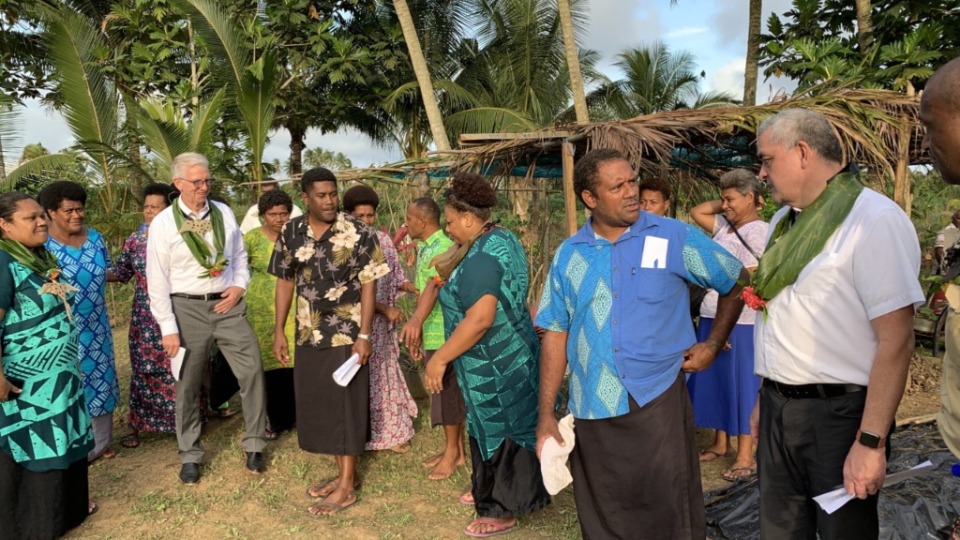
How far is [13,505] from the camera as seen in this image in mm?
3297

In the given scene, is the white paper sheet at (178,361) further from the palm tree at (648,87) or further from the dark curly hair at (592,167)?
the palm tree at (648,87)

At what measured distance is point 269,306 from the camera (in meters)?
5.07

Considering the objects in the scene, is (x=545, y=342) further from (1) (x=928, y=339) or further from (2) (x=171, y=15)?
(2) (x=171, y=15)

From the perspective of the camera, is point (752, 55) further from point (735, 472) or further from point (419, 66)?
point (735, 472)

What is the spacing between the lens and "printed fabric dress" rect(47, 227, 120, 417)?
14.1ft

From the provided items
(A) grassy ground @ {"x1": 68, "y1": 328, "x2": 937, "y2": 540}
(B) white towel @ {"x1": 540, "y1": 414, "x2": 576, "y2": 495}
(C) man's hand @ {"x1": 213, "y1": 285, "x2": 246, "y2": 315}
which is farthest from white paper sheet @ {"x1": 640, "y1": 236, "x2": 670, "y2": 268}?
(C) man's hand @ {"x1": 213, "y1": 285, "x2": 246, "y2": 315}

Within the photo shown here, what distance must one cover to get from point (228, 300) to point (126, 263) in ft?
4.28

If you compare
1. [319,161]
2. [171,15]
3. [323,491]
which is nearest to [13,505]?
[323,491]

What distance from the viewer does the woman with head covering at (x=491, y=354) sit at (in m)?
3.09

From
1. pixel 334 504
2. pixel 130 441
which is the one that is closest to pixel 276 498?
pixel 334 504

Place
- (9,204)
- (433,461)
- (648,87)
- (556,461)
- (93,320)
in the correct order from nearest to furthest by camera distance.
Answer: (556,461), (9,204), (93,320), (433,461), (648,87)

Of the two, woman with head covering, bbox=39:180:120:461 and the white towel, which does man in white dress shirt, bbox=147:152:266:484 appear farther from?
the white towel

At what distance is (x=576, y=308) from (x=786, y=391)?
0.78 metres

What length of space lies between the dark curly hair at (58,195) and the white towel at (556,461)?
3501mm
